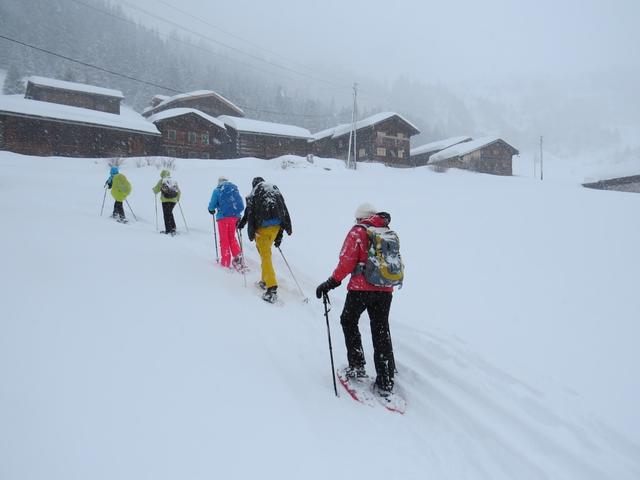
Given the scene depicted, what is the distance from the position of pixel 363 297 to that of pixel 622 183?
47.2 metres

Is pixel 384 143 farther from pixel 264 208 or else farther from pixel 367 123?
pixel 264 208

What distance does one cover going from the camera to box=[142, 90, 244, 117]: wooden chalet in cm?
4606

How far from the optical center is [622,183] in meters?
37.6

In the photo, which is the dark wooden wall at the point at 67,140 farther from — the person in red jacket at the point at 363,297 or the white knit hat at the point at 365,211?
the person in red jacket at the point at 363,297

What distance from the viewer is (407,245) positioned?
861 cm

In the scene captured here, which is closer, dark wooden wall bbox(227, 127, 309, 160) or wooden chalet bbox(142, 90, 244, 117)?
dark wooden wall bbox(227, 127, 309, 160)

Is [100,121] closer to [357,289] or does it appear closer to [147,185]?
[147,185]

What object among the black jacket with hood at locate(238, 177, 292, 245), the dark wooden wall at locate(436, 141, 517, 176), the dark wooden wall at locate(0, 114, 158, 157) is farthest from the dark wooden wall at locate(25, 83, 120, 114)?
the black jacket with hood at locate(238, 177, 292, 245)

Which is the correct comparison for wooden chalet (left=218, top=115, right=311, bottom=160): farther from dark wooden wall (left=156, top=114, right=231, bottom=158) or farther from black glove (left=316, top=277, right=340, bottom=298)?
black glove (left=316, top=277, right=340, bottom=298)

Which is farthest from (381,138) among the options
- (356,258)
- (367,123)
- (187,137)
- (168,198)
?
(356,258)

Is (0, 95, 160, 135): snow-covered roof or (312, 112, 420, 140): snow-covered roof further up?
(312, 112, 420, 140): snow-covered roof

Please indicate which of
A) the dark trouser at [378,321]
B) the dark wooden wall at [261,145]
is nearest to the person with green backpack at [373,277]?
the dark trouser at [378,321]

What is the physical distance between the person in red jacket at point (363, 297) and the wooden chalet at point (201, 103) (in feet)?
158

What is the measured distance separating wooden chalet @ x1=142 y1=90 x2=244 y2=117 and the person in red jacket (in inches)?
1893
